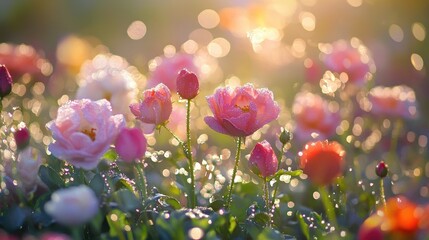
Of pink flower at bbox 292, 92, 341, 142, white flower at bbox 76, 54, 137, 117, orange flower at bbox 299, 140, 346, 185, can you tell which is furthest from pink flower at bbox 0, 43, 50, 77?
orange flower at bbox 299, 140, 346, 185

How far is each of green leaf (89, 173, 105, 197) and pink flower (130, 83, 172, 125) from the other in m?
0.15

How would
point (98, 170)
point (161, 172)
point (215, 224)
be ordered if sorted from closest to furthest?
point (215, 224)
point (98, 170)
point (161, 172)

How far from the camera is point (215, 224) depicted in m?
1.48

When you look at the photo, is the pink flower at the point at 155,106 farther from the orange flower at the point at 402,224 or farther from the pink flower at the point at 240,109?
the orange flower at the point at 402,224

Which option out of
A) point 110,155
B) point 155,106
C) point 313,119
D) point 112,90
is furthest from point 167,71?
point 155,106

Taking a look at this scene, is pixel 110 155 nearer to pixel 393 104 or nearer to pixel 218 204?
pixel 218 204

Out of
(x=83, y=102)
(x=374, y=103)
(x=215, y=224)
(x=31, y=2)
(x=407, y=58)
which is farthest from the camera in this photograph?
(x=31, y=2)

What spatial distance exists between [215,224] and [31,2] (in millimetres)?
5450

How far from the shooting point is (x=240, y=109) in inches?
62.8

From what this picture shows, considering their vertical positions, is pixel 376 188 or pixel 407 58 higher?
pixel 407 58

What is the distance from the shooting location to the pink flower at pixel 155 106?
1620mm

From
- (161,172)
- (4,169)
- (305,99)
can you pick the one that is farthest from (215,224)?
(305,99)

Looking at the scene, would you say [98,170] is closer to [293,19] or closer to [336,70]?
[336,70]

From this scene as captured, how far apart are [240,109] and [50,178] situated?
1.41 feet
